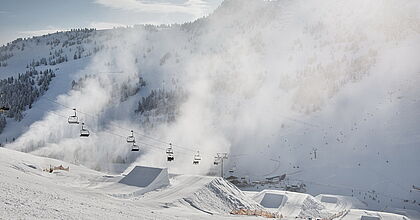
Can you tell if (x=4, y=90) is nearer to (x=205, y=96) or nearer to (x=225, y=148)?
(x=205, y=96)

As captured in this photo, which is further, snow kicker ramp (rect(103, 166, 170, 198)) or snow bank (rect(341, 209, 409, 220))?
snow bank (rect(341, 209, 409, 220))

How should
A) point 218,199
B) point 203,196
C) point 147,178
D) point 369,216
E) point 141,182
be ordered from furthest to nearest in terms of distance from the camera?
1. point 369,216
2. point 147,178
3. point 141,182
4. point 218,199
5. point 203,196

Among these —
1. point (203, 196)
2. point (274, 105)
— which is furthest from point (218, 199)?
point (274, 105)

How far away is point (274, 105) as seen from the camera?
92.9 m

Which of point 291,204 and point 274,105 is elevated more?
point 274,105

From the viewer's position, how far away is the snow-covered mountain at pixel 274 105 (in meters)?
68.4

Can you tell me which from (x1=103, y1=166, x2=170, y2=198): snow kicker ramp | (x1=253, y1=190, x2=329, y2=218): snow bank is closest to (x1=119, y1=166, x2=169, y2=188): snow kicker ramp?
Result: (x1=103, y1=166, x2=170, y2=198): snow kicker ramp

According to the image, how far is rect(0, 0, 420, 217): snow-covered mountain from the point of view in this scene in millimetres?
68375

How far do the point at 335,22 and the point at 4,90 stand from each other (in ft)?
346

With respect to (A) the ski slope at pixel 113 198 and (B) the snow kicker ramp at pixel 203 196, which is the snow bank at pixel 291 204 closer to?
A: (A) the ski slope at pixel 113 198

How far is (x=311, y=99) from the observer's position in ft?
293

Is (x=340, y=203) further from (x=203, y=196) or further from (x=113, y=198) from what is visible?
(x=113, y=198)

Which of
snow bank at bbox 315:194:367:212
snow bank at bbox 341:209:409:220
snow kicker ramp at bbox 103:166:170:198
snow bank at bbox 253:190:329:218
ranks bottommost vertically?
snow bank at bbox 315:194:367:212

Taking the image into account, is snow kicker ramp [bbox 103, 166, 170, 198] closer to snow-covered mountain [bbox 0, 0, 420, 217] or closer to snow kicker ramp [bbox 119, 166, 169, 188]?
snow kicker ramp [bbox 119, 166, 169, 188]
